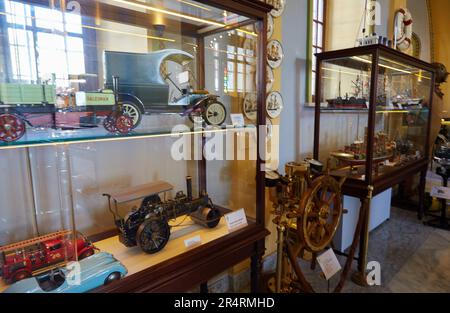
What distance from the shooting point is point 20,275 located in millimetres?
912

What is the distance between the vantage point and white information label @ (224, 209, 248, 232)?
1.42 meters

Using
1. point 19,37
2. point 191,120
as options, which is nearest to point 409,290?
point 191,120

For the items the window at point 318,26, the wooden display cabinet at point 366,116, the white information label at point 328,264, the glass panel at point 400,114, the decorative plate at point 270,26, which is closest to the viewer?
the white information label at point 328,264

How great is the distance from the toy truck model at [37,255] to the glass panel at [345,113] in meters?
1.96

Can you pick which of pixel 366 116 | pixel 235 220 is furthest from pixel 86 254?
pixel 366 116

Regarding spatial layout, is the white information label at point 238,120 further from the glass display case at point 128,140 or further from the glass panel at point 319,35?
the glass panel at point 319,35

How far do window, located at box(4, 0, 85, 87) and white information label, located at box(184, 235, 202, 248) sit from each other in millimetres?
779

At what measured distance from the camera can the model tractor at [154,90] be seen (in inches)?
46.3

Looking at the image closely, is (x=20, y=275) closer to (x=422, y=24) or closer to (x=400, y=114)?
(x=400, y=114)

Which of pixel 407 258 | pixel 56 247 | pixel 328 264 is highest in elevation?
pixel 56 247

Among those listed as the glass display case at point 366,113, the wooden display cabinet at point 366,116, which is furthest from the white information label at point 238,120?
the wooden display cabinet at point 366,116

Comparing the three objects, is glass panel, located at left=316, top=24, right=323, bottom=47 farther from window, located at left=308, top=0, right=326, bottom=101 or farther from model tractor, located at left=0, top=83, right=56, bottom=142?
model tractor, located at left=0, top=83, right=56, bottom=142

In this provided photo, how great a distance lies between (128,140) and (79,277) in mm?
636
